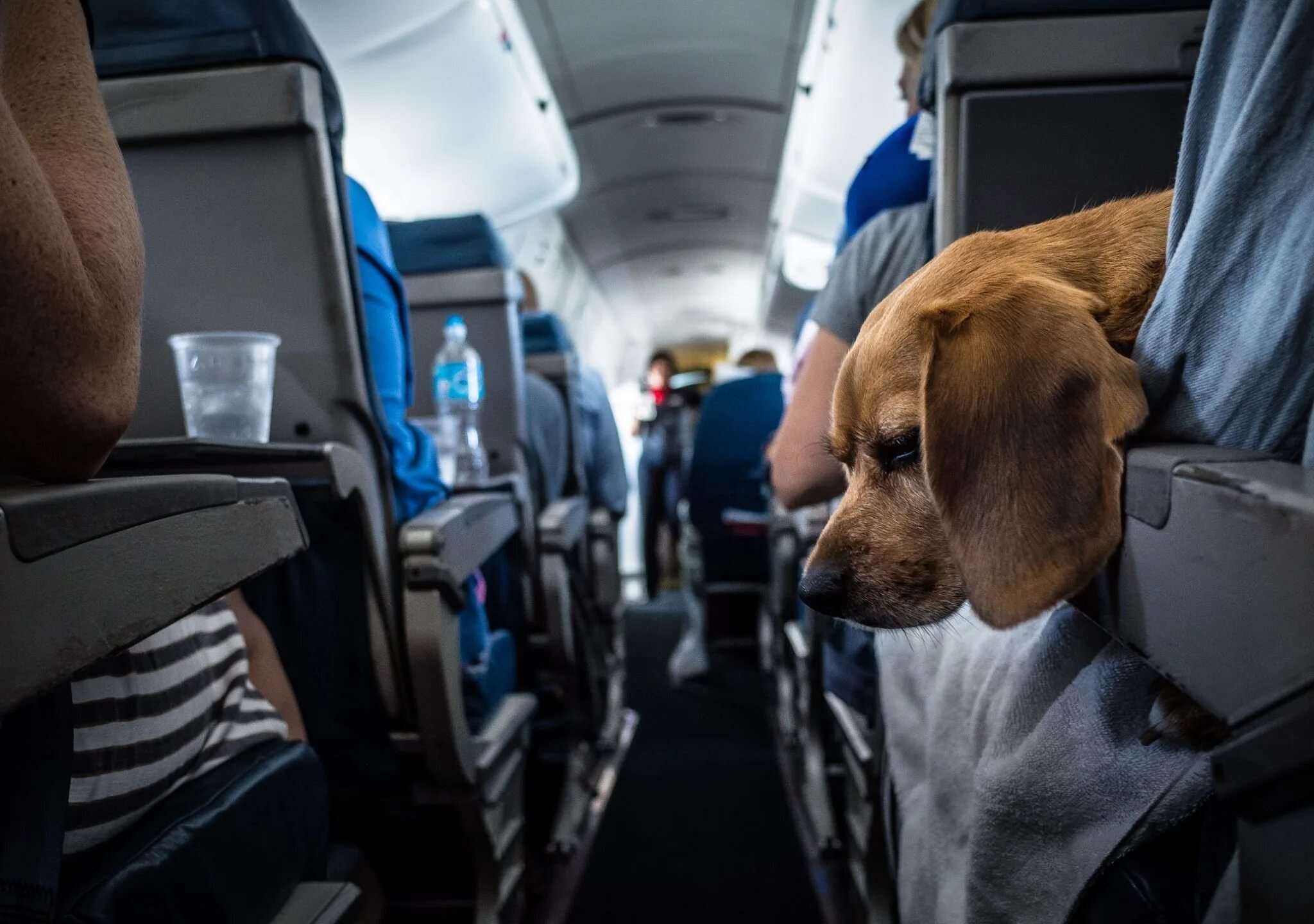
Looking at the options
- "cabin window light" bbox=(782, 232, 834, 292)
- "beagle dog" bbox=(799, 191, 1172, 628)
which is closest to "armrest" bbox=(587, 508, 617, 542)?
"beagle dog" bbox=(799, 191, 1172, 628)

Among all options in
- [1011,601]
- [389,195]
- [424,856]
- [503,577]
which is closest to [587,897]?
[424,856]

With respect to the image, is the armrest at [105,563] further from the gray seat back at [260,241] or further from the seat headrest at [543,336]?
the seat headrest at [543,336]

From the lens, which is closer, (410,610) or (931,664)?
(931,664)

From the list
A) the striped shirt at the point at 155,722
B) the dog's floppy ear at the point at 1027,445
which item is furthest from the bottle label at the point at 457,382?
the dog's floppy ear at the point at 1027,445

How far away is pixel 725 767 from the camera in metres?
3.38

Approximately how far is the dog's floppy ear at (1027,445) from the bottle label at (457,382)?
1.98m

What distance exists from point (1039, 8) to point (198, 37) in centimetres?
138

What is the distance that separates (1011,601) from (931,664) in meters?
0.52

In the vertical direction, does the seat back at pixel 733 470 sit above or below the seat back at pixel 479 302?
below

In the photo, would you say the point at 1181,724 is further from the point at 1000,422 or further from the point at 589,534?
the point at 589,534

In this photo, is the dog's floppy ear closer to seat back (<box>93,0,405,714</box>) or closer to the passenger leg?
seat back (<box>93,0,405,714</box>)

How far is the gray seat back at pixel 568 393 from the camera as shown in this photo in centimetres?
338

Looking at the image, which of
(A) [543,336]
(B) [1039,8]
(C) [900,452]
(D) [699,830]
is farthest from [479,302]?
(D) [699,830]

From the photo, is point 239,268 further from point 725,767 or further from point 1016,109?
point 725,767
